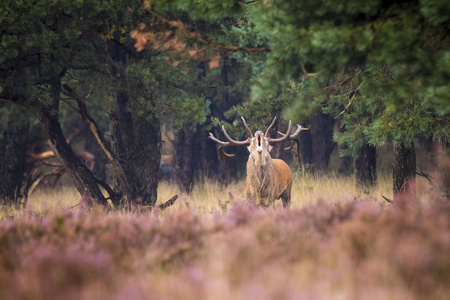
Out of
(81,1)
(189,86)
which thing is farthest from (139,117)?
(81,1)

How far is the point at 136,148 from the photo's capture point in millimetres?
11984

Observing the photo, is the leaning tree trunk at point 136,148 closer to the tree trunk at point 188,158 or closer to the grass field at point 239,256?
the grass field at point 239,256

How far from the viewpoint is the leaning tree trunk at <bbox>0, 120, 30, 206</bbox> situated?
48.0 ft

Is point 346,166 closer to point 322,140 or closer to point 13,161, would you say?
point 322,140

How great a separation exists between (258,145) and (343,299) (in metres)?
6.47

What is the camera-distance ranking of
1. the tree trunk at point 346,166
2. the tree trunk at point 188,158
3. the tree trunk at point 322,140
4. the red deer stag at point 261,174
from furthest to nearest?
the tree trunk at point 322,140, the tree trunk at point 346,166, the tree trunk at point 188,158, the red deer stag at point 261,174

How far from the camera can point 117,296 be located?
327cm

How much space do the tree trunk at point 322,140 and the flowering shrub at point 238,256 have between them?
14.5 meters

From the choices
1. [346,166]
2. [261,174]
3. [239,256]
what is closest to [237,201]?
[261,174]

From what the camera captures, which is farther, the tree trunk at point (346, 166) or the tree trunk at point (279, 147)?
the tree trunk at point (346, 166)

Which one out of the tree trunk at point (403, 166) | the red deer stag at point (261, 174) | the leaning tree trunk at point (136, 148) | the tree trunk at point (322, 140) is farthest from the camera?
the tree trunk at point (322, 140)

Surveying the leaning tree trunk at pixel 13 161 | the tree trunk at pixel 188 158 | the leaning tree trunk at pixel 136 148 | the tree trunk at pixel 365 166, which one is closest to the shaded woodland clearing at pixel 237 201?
the leaning tree trunk at pixel 136 148

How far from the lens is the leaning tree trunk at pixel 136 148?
469 inches

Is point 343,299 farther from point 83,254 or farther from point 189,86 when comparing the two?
point 189,86
